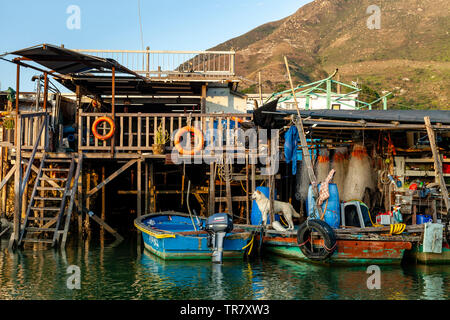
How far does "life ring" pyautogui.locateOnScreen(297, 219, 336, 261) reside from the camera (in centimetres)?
1212

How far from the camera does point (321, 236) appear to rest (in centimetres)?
1239

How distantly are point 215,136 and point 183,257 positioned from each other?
4.41m

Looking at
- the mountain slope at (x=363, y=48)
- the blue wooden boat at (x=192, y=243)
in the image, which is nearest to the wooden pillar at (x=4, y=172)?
the blue wooden boat at (x=192, y=243)

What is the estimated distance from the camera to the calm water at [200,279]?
10.1 meters

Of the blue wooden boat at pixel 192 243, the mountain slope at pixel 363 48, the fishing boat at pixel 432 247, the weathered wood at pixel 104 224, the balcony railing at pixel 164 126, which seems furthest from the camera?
the mountain slope at pixel 363 48

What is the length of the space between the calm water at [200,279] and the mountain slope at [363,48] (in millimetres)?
49538

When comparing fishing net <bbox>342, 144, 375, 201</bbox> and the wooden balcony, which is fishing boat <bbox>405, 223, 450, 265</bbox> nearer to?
fishing net <bbox>342, 144, 375, 201</bbox>

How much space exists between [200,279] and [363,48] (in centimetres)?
8492

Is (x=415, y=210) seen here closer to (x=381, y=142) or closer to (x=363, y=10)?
(x=381, y=142)

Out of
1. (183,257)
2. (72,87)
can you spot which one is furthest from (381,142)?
(72,87)

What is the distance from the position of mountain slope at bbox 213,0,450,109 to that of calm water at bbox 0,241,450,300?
49538 mm

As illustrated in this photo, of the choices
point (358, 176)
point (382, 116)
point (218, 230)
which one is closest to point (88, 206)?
point (218, 230)

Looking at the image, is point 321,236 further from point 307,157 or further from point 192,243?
point 192,243

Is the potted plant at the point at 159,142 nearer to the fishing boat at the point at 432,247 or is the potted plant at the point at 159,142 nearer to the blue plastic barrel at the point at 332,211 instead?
the blue plastic barrel at the point at 332,211
